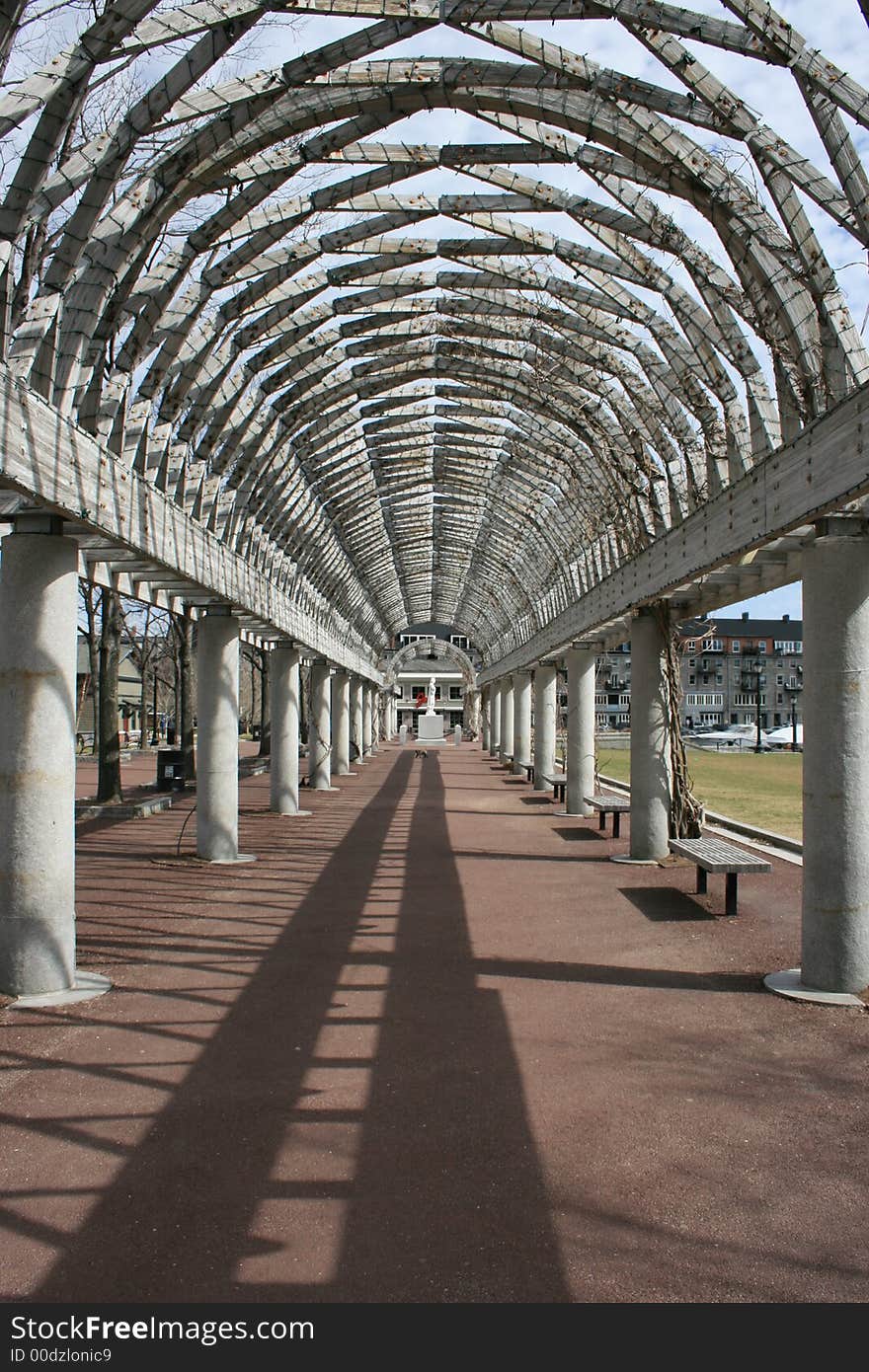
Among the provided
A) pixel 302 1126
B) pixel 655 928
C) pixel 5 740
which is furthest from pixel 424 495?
pixel 302 1126

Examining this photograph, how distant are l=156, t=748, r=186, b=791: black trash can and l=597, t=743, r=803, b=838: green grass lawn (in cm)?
1086

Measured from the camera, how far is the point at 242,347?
12.6m

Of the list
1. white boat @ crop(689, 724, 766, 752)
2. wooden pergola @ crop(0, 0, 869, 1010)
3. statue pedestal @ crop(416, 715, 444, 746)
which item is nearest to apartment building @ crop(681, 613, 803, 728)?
white boat @ crop(689, 724, 766, 752)

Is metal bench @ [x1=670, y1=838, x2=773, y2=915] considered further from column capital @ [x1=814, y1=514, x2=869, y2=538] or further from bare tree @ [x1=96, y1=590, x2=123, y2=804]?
bare tree @ [x1=96, y1=590, x2=123, y2=804]

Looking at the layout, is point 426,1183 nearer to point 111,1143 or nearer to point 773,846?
point 111,1143

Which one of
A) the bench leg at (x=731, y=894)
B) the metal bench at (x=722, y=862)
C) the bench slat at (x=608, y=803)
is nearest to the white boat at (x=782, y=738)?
the bench slat at (x=608, y=803)

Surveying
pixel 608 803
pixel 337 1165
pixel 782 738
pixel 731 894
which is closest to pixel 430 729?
pixel 782 738

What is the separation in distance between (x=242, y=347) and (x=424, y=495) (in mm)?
16512

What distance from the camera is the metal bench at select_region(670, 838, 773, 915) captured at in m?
10.9

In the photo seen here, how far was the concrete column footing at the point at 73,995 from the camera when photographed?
312 inches

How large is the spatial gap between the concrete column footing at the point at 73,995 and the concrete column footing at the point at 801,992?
5.09m

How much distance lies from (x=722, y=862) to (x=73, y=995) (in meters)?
6.23

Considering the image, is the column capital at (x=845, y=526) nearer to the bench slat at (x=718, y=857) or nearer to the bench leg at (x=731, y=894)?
the bench slat at (x=718, y=857)

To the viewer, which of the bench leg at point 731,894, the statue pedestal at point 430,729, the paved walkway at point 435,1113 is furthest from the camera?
the statue pedestal at point 430,729
